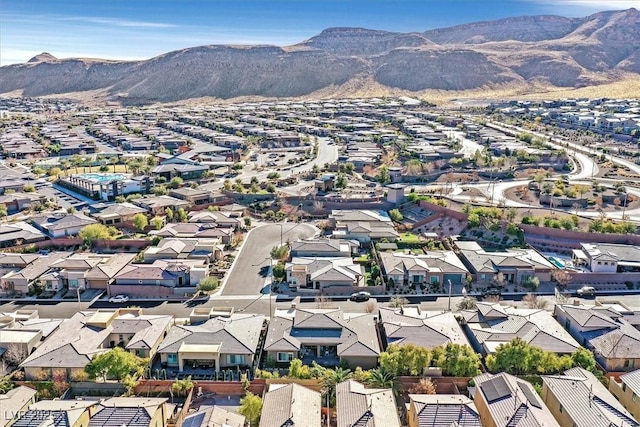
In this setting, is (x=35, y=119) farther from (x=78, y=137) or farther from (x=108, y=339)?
(x=108, y=339)

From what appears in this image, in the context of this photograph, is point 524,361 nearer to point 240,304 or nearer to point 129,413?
point 240,304

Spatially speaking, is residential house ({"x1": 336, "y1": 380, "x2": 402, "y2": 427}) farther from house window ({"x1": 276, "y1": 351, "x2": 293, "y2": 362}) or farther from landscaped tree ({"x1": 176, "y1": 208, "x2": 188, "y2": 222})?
landscaped tree ({"x1": 176, "y1": 208, "x2": 188, "y2": 222})

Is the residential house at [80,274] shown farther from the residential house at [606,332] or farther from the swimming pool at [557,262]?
the swimming pool at [557,262]

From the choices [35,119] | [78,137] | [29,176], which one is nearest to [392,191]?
[29,176]

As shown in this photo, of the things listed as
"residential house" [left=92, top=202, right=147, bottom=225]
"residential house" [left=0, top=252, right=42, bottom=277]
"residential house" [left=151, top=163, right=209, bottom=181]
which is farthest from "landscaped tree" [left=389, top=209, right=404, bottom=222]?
"residential house" [left=0, top=252, right=42, bottom=277]

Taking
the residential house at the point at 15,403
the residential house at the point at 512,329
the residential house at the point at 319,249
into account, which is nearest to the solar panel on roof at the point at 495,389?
the residential house at the point at 512,329

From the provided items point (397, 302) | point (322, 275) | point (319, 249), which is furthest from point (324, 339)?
point (319, 249)
